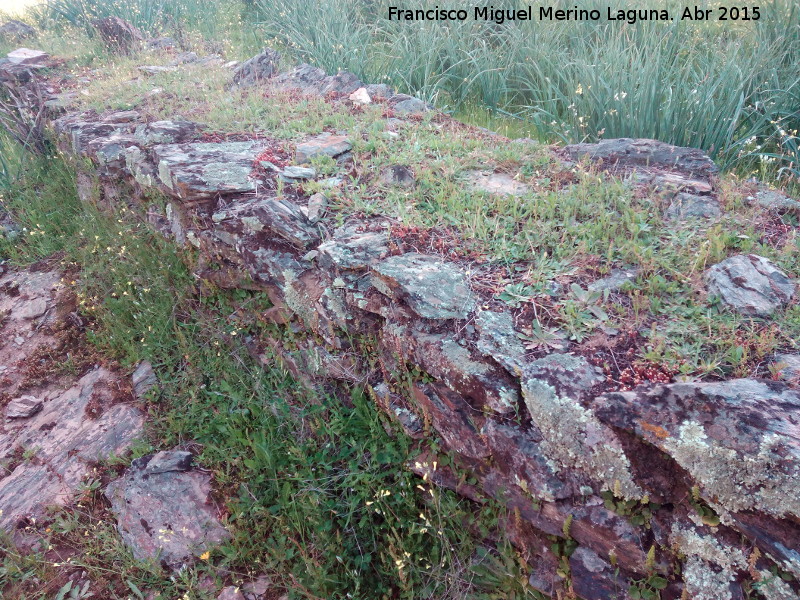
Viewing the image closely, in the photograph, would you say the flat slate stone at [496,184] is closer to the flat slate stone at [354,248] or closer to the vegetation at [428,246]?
the vegetation at [428,246]

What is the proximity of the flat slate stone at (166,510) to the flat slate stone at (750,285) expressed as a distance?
2.80m

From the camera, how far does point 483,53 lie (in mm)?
6246

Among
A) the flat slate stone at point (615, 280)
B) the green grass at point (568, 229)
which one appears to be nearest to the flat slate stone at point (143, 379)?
the green grass at point (568, 229)

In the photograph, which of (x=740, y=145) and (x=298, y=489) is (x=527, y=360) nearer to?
(x=298, y=489)

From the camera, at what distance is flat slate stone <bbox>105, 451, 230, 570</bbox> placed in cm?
292

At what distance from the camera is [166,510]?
3051 millimetres

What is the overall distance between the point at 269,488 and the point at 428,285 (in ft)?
4.70

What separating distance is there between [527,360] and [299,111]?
3.84 metres

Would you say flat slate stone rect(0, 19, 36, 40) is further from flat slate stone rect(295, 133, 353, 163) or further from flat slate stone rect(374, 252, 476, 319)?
flat slate stone rect(374, 252, 476, 319)

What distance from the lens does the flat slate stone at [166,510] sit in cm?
292

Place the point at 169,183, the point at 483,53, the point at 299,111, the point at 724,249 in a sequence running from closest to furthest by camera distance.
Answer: the point at 724,249, the point at 169,183, the point at 299,111, the point at 483,53

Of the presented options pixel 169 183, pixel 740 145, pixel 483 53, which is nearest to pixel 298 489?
pixel 169 183

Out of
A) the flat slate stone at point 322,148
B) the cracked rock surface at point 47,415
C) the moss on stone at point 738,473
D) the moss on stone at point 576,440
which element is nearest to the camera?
the moss on stone at point 738,473

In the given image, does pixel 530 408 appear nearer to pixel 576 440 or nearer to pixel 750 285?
pixel 576 440
